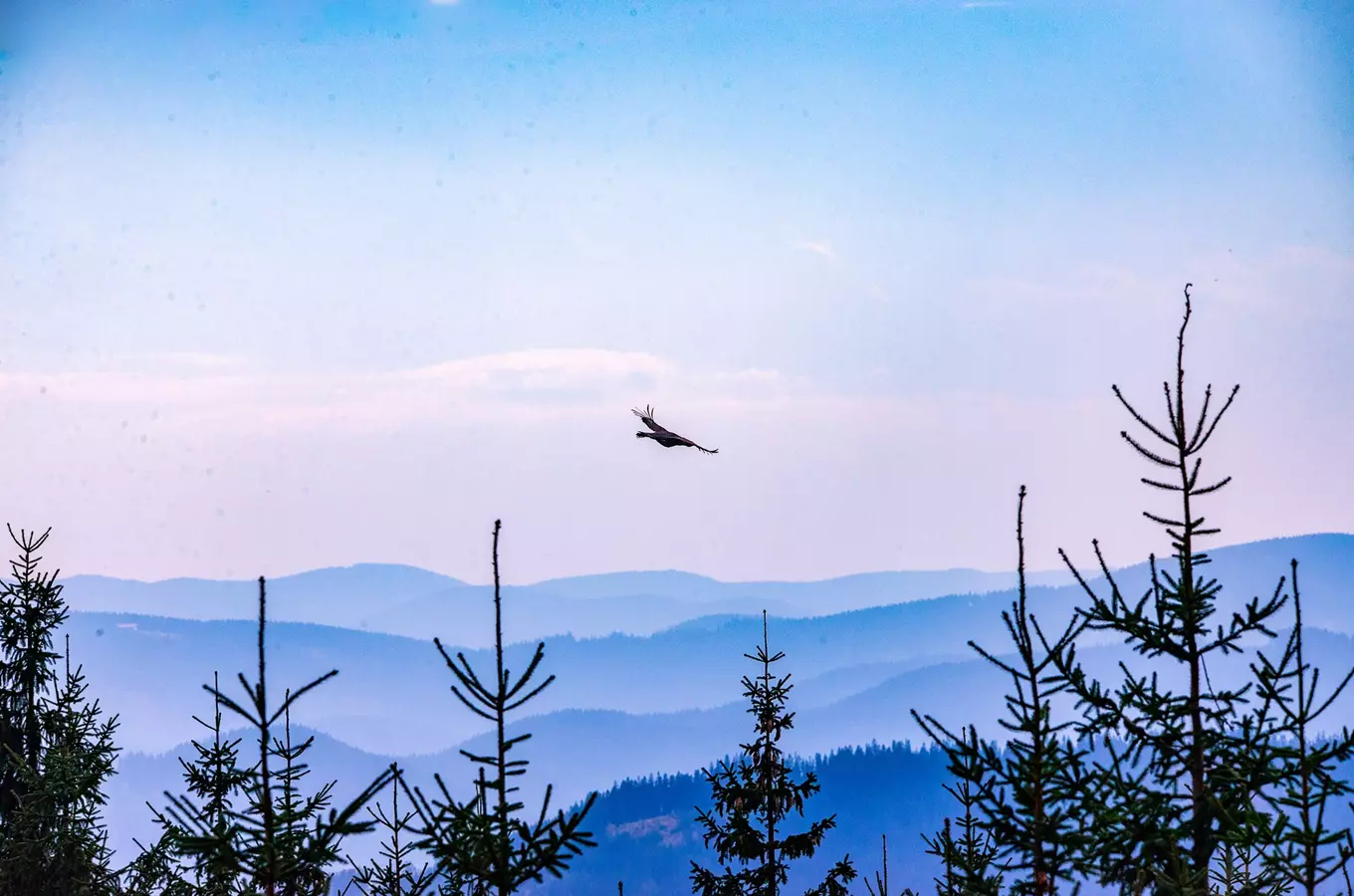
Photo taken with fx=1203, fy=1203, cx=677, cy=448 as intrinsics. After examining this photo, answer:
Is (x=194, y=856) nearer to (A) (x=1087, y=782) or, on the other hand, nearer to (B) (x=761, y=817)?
(A) (x=1087, y=782)

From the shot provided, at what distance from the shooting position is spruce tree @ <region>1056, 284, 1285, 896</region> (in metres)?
8.96

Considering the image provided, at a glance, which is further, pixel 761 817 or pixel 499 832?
pixel 761 817

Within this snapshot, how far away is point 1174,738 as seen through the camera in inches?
379

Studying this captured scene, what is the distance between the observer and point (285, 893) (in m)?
9.56

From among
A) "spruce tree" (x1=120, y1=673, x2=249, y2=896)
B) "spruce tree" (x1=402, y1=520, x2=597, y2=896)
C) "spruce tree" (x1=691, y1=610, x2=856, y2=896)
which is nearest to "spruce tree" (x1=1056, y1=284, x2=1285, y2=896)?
"spruce tree" (x1=402, y1=520, x2=597, y2=896)

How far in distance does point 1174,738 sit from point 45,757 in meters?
19.3

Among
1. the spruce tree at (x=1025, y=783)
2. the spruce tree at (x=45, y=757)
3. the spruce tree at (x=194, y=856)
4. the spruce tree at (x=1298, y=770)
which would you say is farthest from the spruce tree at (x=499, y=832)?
the spruce tree at (x=45, y=757)

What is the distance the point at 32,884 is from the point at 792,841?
13.9 metres

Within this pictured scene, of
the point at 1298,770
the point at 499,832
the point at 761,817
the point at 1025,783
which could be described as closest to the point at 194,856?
the point at 499,832

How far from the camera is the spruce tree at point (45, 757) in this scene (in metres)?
20.1

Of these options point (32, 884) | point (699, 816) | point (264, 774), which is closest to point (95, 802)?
point (32, 884)

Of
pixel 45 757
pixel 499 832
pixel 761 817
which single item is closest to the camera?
pixel 499 832

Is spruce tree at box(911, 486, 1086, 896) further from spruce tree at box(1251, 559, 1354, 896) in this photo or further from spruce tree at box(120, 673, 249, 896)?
spruce tree at box(120, 673, 249, 896)

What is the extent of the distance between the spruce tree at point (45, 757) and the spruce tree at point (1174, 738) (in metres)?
16.2
